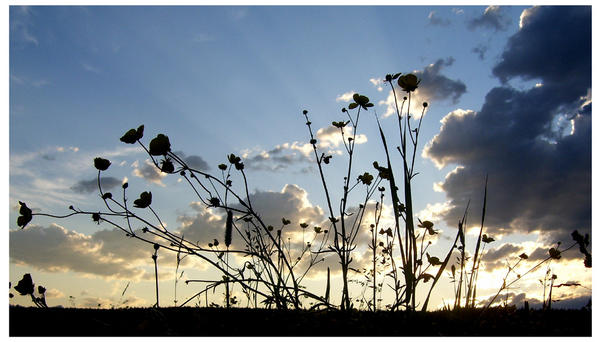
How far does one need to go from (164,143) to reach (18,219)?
4.10 feet

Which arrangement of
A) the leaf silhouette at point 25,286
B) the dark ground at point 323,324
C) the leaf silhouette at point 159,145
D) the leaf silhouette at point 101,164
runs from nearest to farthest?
the dark ground at point 323,324 < the leaf silhouette at point 159,145 < the leaf silhouette at point 25,286 < the leaf silhouette at point 101,164

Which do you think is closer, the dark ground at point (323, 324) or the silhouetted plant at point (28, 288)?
the dark ground at point (323, 324)

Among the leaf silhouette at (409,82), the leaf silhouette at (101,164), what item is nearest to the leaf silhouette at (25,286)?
the leaf silhouette at (101,164)

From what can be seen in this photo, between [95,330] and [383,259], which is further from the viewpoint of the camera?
[383,259]

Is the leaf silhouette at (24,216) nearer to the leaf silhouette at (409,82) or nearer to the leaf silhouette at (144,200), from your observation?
the leaf silhouette at (144,200)

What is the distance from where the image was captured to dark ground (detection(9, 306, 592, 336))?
1928 millimetres

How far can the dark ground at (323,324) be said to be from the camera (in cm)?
Answer: 193

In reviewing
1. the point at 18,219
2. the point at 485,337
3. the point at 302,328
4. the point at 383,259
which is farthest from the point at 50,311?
the point at 383,259

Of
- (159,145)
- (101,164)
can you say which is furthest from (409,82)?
(101,164)

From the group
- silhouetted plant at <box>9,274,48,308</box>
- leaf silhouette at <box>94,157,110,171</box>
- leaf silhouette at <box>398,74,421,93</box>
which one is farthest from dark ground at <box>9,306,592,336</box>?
leaf silhouette at <box>398,74,421,93</box>

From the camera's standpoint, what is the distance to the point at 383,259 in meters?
4.95

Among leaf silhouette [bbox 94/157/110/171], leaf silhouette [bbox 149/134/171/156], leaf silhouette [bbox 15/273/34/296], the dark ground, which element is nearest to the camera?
the dark ground

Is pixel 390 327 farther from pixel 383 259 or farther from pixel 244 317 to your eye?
pixel 383 259

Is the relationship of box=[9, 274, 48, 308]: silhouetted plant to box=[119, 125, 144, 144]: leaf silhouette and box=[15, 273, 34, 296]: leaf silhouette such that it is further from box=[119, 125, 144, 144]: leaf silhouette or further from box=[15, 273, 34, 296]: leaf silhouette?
box=[119, 125, 144, 144]: leaf silhouette
